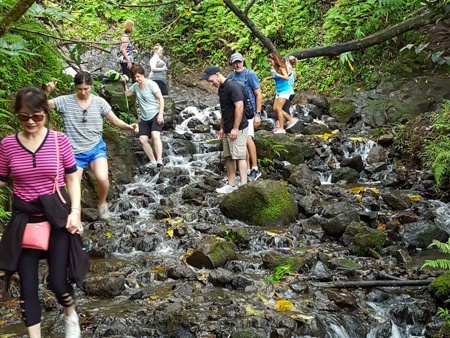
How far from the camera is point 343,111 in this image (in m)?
14.5

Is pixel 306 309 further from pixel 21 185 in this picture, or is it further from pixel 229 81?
pixel 229 81

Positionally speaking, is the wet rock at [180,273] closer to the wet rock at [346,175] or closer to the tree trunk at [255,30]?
the tree trunk at [255,30]

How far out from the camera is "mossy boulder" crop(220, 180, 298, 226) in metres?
8.66

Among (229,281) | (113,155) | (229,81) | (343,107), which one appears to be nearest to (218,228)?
(229,281)

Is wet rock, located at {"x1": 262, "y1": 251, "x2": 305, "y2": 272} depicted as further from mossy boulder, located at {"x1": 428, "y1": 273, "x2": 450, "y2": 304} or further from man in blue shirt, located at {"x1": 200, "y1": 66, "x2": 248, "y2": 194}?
man in blue shirt, located at {"x1": 200, "y1": 66, "x2": 248, "y2": 194}

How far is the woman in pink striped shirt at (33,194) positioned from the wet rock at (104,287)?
217 cm

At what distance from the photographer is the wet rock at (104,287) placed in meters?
6.10

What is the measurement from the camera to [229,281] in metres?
6.41

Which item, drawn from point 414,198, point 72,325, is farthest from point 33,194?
point 414,198

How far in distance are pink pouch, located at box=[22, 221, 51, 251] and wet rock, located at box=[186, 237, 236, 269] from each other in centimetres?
330

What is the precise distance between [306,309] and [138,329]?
1.90 meters

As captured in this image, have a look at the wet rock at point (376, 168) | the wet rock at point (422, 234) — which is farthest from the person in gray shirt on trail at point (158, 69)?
the wet rock at point (422, 234)

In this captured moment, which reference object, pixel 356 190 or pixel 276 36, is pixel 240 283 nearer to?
pixel 356 190

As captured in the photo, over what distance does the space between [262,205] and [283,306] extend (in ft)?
10.1
